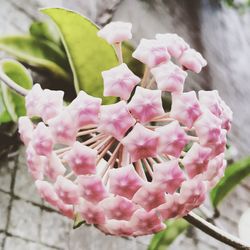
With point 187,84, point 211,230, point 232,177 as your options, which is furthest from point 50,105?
point 187,84

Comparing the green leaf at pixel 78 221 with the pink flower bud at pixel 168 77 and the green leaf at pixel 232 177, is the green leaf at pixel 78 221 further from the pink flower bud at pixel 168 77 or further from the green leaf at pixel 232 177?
the green leaf at pixel 232 177

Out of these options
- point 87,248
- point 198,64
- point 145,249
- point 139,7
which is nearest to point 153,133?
point 198,64

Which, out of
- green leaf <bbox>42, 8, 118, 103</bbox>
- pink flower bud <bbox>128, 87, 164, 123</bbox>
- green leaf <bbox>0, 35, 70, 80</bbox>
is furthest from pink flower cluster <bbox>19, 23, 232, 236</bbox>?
green leaf <bbox>0, 35, 70, 80</bbox>

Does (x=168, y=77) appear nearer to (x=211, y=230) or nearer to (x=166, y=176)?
(x=166, y=176)

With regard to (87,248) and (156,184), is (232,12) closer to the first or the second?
(87,248)

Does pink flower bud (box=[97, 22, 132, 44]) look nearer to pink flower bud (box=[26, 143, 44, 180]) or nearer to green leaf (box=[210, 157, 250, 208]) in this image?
pink flower bud (box=[26, 143, 44, 180])

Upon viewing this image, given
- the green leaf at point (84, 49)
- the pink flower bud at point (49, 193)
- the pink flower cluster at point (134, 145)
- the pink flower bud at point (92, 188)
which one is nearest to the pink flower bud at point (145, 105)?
the pink flower cluster at point (134, 145)

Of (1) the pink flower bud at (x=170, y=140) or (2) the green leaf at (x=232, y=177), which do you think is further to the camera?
(2) the green leaf at (x=232, y=177)
